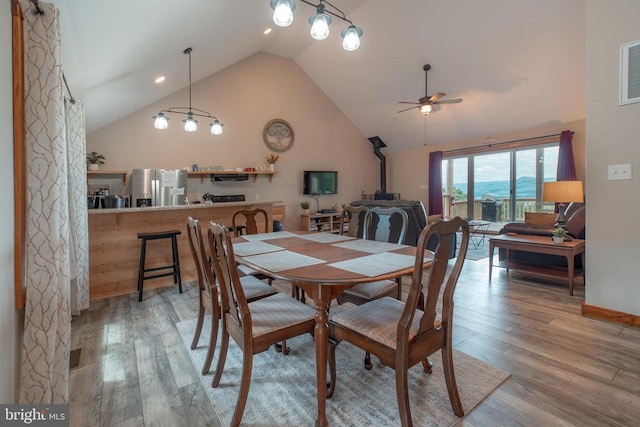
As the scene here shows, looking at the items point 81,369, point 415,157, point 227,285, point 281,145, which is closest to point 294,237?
point 227,285

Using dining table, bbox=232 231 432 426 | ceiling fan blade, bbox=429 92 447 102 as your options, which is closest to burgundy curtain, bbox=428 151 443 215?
ceiling fan blade, bbox=429 92 447 102

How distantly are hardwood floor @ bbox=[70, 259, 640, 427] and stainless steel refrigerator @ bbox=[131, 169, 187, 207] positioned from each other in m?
1.94

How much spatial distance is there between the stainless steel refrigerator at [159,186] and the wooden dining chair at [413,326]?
4058 millimetres

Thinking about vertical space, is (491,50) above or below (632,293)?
above

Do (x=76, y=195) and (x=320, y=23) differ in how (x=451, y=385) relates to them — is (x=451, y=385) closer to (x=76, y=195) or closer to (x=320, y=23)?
(x=320, y=23)

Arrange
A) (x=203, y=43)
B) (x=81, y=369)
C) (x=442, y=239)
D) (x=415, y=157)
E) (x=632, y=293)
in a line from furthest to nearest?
(x=415, y=157)
(x=203, y=43)
(x=632, y=293)
(x=81, y=369)
(x=442, y=239)

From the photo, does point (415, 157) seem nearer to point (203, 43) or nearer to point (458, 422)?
point (203, 43)

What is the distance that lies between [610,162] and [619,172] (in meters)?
0.10

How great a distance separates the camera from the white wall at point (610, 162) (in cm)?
241

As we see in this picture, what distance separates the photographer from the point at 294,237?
104 inches

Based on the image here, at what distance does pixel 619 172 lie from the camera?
247cm

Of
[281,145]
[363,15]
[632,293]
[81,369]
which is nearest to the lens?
[81,369]

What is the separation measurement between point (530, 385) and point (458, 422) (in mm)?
593

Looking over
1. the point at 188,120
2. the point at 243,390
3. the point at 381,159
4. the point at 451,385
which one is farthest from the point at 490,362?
the point at 381,159
